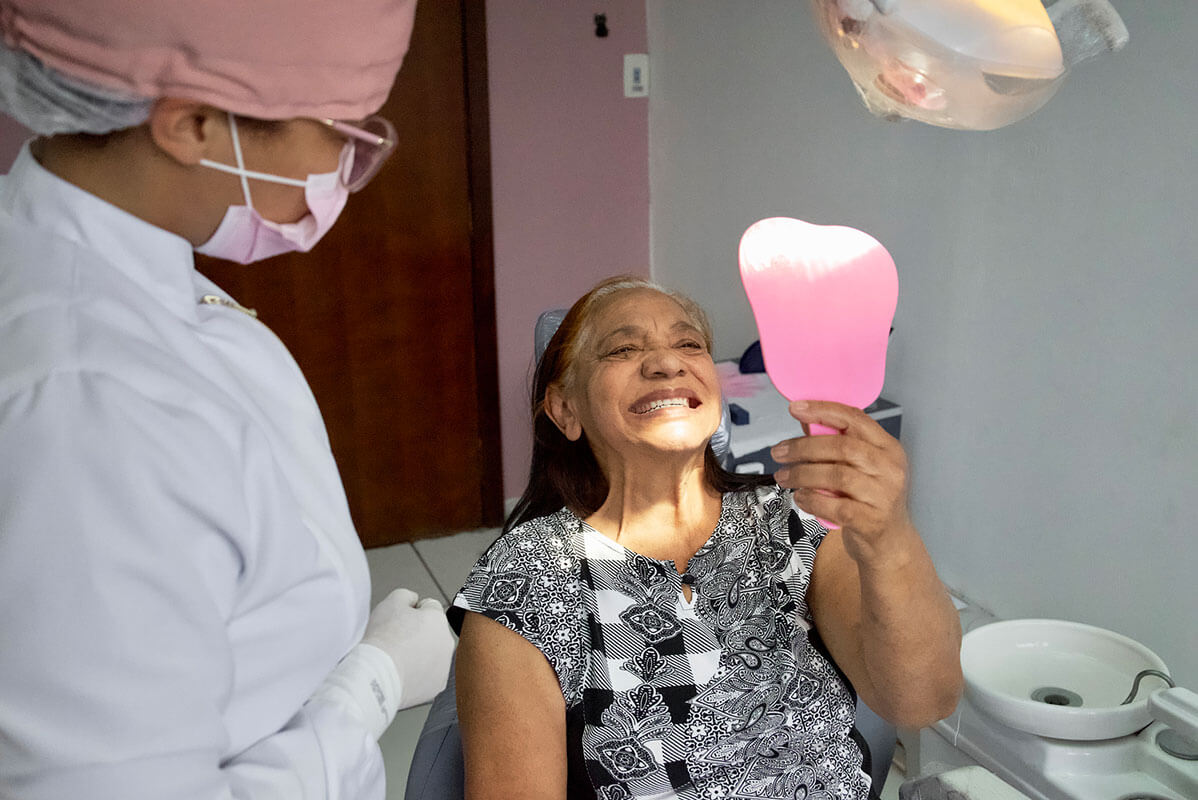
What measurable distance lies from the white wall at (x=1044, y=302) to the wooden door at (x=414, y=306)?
965 millimetres

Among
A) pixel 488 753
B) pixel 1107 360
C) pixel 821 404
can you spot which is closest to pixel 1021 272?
pixel 1107 360

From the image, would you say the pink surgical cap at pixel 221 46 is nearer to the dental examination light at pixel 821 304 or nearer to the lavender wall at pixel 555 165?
the dental examination light at pixel 821 304

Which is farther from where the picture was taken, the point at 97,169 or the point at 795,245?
the point at 795,245

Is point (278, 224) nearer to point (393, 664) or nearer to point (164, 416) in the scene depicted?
point (164, 416)

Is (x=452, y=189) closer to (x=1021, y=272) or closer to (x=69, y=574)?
(x=1021, y=272)

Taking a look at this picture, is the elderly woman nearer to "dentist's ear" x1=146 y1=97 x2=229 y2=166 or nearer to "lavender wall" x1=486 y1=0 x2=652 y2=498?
"dentist's ear" x1=146 y1=97 x2=229 y2=166

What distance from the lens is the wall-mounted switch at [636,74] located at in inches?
135

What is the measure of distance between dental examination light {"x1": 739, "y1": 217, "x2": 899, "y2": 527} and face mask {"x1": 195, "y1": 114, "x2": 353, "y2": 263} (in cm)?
41

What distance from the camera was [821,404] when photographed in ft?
3.25

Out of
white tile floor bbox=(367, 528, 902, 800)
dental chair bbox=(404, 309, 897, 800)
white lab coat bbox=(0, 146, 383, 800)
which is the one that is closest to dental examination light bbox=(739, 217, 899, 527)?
white lab coat bbox=(0, 146, 383, 800)

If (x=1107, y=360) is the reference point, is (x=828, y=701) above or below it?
below

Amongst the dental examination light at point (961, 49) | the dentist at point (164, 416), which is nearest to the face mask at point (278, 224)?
the dentist at point (164, 416)

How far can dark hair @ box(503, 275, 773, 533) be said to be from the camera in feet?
5.16

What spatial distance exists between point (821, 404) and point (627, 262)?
270 centimetres
